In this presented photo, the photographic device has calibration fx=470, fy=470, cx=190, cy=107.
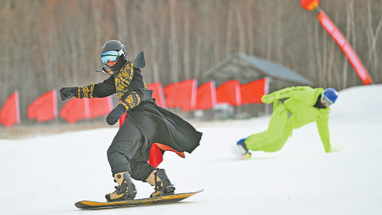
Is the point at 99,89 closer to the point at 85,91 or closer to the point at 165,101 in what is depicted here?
the point at 85,91

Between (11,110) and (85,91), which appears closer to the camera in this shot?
(85,91)

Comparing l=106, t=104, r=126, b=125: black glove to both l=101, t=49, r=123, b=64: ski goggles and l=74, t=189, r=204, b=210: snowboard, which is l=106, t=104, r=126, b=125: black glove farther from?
l=74, t=189, r=204, b=210: snowboard

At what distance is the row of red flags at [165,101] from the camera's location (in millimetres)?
15141

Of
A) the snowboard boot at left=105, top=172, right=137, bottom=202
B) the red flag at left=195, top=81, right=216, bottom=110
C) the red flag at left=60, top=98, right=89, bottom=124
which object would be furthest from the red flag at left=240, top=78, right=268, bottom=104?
the snowboard boot at left=105, top=172, right=137, bottom=202

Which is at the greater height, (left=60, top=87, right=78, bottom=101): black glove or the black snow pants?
(left=60, top=87, right=78, bottom=101): black glove

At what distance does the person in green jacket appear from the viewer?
662 cm

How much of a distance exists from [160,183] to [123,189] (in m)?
0.32

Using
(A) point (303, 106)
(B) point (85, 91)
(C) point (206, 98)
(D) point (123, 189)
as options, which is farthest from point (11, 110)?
(D) point (123, 189)

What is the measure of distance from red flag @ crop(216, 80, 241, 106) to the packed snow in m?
7.40

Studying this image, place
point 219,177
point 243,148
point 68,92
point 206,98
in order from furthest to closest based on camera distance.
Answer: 1. point 206,98
2. point 243,148
3. point 219,177
4. point 68,92

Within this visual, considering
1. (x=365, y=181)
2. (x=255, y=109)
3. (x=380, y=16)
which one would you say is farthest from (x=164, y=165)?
(x=380, y=16)

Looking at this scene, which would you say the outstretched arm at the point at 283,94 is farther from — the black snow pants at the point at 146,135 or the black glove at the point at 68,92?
the black glove at the point at 68,92

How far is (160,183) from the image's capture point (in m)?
3.72

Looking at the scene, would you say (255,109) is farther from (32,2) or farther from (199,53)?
(32,2)
